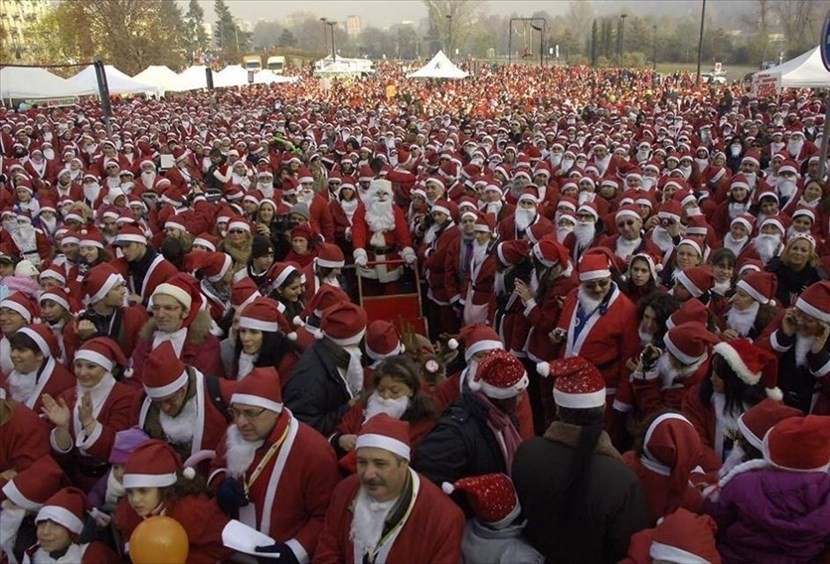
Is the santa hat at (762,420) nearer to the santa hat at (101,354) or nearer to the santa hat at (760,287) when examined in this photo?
the santa hat at (760,287)

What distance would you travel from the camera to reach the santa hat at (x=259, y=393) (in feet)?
10.2

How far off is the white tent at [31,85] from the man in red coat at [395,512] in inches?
943

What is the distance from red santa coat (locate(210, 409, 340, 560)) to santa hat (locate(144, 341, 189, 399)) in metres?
0.73

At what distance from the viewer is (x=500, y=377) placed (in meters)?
3.18

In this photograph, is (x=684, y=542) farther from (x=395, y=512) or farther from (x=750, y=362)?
(x=750, y=362)

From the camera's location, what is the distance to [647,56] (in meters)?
74.0

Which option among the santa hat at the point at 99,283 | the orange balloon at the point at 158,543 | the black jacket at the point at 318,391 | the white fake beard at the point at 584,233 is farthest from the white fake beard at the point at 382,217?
the orange balloon at the point at 158,543

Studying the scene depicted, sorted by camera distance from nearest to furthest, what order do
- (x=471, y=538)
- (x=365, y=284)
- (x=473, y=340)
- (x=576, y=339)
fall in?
1. (x=471, y=538)
2. (x=473, y=340)
3. (x=576, y=339)
4. (x=365, y=284)

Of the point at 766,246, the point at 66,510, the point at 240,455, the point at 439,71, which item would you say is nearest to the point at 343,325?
the point at 240,455

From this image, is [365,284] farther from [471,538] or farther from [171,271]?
[471,538]

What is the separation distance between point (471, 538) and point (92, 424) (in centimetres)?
234

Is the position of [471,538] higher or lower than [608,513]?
lower

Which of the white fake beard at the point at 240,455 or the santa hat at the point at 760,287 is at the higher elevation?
the santa hat at the point at 760,287

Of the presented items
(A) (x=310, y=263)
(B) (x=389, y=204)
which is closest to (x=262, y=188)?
(B) (x=389, y=204)
